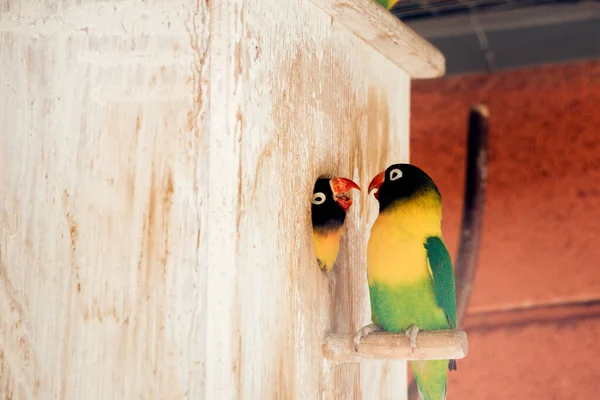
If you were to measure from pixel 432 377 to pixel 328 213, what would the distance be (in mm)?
351

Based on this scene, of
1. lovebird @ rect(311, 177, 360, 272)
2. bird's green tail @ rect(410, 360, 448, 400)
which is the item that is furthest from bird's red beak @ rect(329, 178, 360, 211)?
bird's green tail @ rect(410, 360, 448, 400)

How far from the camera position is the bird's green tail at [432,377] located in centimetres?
116

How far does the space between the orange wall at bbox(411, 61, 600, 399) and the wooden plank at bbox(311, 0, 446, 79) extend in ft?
1.35

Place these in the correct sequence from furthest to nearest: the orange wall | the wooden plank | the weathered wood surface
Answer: the orange wall
the wooden plank
the weathered wood surface

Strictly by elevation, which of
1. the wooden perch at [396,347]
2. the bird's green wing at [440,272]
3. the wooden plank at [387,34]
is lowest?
the wooden perch at [396,347]

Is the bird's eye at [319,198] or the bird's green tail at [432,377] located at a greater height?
the bird's eye at [319,198]

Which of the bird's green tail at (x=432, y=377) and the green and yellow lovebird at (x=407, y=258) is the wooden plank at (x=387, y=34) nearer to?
the green and yellow lovebird at (x=407, y=258)

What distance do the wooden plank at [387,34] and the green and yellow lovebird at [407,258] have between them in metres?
0.21

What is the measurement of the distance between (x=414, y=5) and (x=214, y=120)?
0.90 meters

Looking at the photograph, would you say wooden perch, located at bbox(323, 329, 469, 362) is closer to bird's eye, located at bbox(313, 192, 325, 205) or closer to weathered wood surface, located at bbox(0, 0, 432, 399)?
weathered wood surface, located at bbox(0, 0, 432, 399)

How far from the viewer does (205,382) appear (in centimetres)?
77

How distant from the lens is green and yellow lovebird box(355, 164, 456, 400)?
1064mm

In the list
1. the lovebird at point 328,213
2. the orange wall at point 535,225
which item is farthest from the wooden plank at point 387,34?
the orange wall at point 535,225

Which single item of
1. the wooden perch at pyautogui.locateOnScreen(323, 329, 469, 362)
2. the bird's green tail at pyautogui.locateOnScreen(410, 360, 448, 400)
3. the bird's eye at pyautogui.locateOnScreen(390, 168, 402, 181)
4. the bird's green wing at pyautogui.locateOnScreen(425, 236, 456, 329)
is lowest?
the bird's green tail at pyautogui.locateOnScreen(410, 360, 448, 400)
